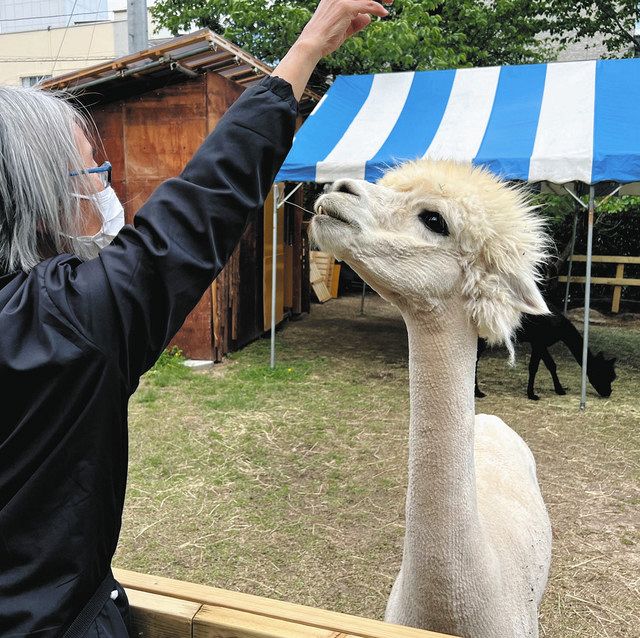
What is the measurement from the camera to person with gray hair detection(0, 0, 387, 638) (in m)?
0.69

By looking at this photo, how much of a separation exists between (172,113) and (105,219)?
5.62 metres

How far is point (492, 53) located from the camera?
1102 cm

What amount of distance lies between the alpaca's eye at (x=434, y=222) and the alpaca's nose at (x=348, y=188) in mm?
159

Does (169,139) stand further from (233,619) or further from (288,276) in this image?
(233,619)

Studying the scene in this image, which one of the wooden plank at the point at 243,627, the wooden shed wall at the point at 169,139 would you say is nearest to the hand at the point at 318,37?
the wooden plank at the point at 243,627

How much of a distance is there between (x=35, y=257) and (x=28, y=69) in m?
23.2

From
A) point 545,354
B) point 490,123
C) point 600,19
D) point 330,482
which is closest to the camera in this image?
point 330,482

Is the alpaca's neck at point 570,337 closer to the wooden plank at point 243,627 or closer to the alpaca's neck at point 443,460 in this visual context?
the alpaca's neck at point 443,460

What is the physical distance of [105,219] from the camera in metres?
0.96

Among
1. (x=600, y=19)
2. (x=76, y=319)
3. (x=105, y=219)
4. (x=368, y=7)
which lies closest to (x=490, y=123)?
(x=368, y=7)

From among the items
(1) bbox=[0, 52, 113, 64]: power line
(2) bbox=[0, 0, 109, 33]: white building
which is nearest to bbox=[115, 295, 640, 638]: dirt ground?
(1) bbox=[0, 52, 113, 64]: power line

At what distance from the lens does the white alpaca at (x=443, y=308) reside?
1333mm

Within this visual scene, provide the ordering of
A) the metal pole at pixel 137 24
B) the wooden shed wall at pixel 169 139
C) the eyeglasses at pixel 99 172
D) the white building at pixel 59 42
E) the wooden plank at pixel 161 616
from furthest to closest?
the white building at pixel 59 42 → the metal pole at pixel 137 24 → the wooden shed wall at pixel 169 139 → the wooden plank at pixel 161 616 → the eyeglasses at pixel 99 172

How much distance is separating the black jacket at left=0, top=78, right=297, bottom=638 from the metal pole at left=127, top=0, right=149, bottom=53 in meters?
6.33
